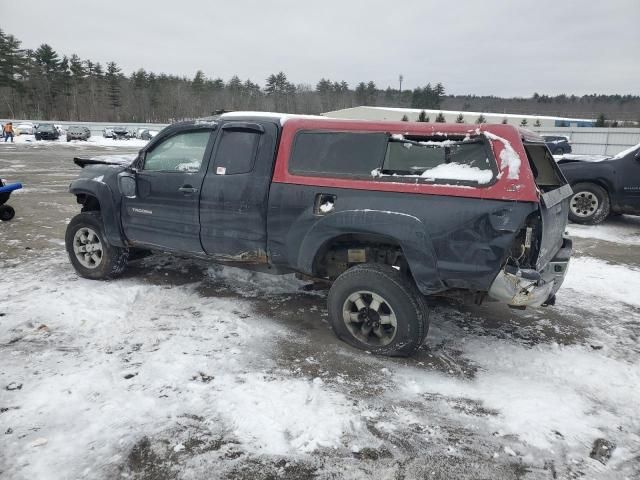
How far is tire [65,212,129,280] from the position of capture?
503cm

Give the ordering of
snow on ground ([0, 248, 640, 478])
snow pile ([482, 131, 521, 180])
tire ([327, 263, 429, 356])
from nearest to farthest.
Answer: snow on ground ([0, 248, 640, 478]) → snow pile ([482, 131, 521, 180]) → tire ([327, 263, 429, 356])

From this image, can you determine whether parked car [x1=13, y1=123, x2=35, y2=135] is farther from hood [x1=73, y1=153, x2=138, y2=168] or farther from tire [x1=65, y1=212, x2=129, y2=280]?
tire [x1=65, y1=212, x2=129, y2=280]

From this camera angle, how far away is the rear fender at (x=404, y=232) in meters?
3.23

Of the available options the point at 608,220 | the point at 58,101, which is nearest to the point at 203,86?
the point at 58,101

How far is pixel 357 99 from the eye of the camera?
367ft

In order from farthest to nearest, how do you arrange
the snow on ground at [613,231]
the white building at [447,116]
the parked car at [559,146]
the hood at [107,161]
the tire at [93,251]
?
the white building at [447,116], the parked car at [559,146], the snow on ground at [613,231], the hood at [107,161], the tire at [93,251]

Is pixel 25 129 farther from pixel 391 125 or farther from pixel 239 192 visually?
pixel 391 125

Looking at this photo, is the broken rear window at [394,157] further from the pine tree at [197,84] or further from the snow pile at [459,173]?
the pine tree at [197,84]

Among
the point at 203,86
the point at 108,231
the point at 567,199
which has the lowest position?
the point at 108,231

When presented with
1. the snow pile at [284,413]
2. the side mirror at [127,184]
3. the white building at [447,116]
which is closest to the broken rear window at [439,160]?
the snow pile at [284,413]

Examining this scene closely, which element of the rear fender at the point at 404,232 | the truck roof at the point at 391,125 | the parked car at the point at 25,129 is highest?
the parked car at the point at 25,129

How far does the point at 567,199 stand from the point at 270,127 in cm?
279

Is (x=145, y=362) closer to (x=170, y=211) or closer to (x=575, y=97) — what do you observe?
(x=170, y=211)

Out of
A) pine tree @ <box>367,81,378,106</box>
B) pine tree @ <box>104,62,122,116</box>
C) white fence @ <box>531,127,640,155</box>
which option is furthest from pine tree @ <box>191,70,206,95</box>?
white fence @ <box>531,127,640,155</box>
